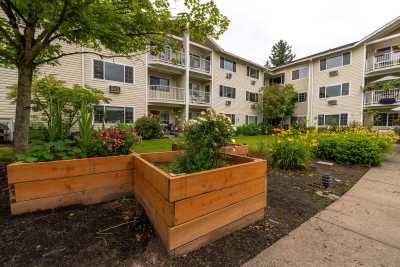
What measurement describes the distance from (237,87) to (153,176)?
66.3ft

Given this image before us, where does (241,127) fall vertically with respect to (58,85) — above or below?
below

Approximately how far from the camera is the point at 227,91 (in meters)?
20.0

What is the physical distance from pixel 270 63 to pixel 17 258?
49210 mm

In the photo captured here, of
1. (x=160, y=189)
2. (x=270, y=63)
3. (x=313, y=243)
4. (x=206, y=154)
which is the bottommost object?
(x=313, y=243)

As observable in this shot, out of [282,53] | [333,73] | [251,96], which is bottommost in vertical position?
[251,96]

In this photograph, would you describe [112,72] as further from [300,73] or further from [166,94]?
[300,73]

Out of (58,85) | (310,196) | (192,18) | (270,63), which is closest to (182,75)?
(58,85)

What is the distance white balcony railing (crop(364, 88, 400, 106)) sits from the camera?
15242mm

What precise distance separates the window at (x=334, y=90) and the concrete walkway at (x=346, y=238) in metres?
18.8

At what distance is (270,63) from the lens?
143ft

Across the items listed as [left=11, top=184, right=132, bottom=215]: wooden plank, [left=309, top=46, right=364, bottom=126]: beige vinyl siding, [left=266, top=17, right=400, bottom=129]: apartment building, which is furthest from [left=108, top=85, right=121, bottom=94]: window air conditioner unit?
[left=309, top=46, right=364, bottom=126]: beige vinyl siding

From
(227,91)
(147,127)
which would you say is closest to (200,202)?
(147,127)

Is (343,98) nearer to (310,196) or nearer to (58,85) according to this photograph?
(310,196)

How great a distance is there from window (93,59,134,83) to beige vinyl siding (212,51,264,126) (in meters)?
8.41
